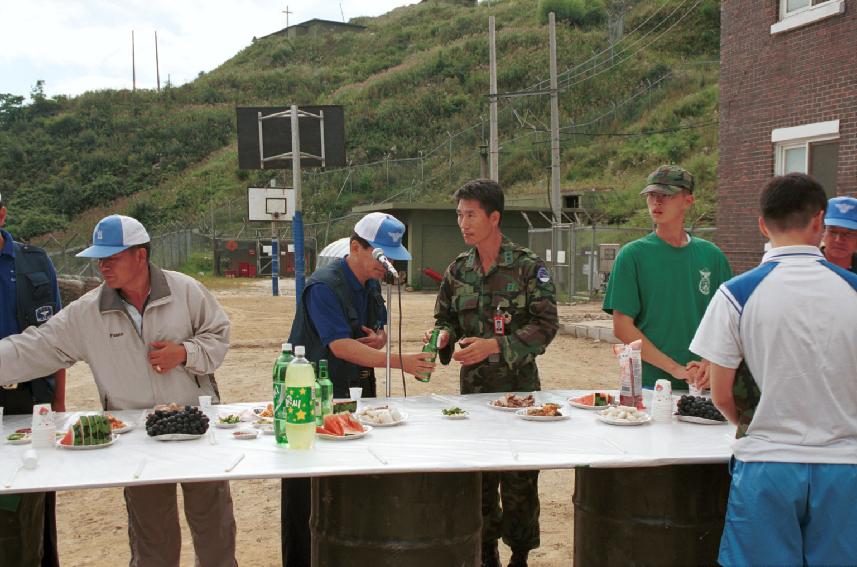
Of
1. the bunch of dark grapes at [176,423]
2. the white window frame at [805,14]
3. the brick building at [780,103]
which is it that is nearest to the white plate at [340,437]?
the bunch of dark grapes at [176,423]

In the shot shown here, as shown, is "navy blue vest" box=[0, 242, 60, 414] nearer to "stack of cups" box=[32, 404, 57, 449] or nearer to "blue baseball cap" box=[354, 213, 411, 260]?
"stack of cups" box=[32, 404, 57, 449]

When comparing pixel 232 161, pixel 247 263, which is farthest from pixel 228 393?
pixel 232 161

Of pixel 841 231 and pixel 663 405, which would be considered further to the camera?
pixel 841 231

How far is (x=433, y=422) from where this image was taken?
12.6 ft

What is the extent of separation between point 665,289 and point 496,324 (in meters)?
0.95

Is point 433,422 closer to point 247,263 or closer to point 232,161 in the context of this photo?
point 247,263

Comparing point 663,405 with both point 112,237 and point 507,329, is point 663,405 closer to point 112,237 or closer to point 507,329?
point 507,329

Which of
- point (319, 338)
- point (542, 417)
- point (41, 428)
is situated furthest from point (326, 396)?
point (41, 428)

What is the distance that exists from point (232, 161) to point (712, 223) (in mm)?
44950

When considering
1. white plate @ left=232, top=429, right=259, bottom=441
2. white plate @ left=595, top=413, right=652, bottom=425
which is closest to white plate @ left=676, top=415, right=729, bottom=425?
white plate @ left=595, top=413, right=652, bottom=425

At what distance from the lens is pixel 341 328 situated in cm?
426

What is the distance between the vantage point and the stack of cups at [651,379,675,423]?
3.82 m

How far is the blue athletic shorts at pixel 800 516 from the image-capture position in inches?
106

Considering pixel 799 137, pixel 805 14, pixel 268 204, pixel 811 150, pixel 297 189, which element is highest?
pixel 805 14
